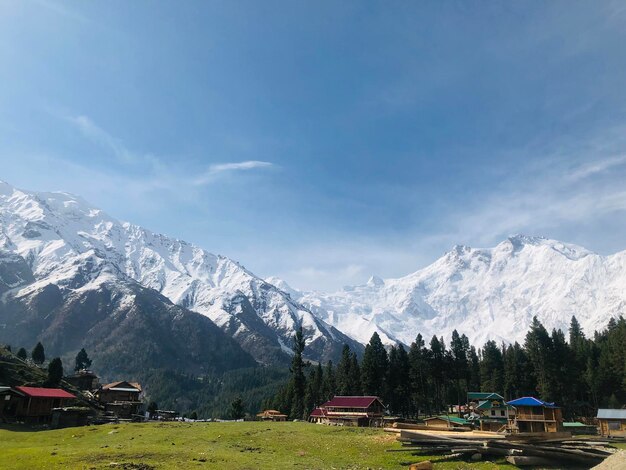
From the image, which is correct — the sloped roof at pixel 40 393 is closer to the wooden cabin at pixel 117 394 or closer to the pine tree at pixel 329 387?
the wooden cabin at pixel 117 394

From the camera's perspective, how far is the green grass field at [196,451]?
35.1m

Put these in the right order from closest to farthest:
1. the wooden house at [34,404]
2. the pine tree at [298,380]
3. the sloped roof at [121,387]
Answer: the wooden house at [34,404] → the pine tree at [298,380] → the sloped roof at [121,387]

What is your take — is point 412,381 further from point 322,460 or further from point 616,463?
point 616,463

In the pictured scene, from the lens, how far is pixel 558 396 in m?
105

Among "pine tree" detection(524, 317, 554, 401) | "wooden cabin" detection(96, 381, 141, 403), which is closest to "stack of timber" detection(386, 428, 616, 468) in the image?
"pine tree" detection(524, 317, 554, 401)

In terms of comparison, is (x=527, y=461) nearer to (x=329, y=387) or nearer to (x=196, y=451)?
(x=196, y=451)

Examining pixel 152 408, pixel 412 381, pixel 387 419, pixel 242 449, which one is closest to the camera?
pixel 242 449

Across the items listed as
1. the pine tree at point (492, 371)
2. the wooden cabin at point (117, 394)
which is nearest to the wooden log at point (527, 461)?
the pine tree at point (492, 371)

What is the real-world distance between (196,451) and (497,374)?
345 ft

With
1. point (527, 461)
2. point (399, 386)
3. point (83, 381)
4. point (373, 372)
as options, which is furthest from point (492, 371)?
point (83, 381)

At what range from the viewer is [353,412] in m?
98.6

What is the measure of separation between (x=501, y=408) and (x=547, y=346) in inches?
806

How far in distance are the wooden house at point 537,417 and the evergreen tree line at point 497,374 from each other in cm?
4035

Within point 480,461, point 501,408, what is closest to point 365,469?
point 480,461
